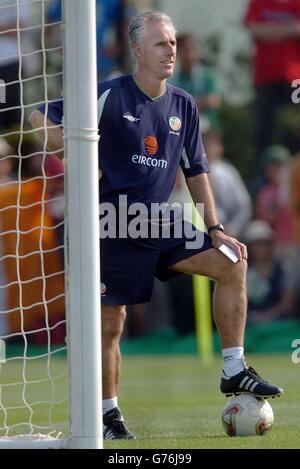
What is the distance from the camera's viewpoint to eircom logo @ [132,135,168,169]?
7.80m

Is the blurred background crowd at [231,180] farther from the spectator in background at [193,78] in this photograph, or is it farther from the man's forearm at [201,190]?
the man's forearm at [201,190]

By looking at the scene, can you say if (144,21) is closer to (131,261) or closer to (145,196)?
(145,196)

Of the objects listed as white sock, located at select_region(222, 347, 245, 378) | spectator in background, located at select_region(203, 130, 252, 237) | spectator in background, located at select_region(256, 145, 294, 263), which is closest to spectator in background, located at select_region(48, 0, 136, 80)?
spectator in background, located at select_region(203, 130, 252, 237)

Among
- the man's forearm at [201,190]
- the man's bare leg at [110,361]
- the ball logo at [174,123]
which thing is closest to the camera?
the man's bare leg at [110,361]

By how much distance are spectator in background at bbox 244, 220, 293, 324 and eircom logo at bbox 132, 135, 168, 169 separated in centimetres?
760

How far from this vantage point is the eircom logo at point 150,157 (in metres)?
7.80

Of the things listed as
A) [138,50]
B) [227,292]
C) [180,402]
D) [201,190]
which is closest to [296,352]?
[180,402]

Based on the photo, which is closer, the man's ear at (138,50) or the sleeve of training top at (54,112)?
the sleeve of training top at (54,112)

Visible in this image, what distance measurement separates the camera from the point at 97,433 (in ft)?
20.6

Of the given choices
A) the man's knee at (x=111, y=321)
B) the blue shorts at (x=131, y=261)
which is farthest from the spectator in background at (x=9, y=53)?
the man's knee at (x=111, y=321)

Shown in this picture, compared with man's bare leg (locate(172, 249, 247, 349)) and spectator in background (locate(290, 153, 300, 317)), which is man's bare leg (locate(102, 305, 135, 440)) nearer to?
man's bare leg (locate(172, 249, 247, 349))

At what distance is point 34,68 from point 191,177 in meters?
9.92

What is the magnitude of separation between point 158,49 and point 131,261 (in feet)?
4.05

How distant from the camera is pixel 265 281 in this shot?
15.5 m
